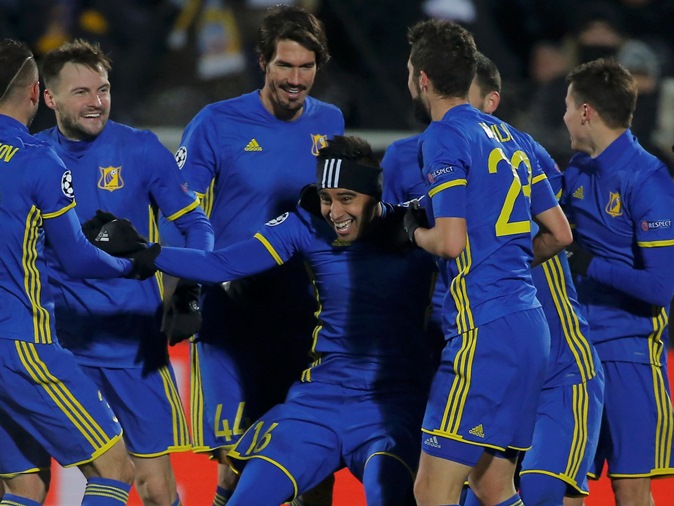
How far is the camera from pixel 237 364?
5.61 meters

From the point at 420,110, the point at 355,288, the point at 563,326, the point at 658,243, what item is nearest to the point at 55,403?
the point at 355,288

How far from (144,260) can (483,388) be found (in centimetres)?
138

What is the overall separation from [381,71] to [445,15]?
73 centimetres

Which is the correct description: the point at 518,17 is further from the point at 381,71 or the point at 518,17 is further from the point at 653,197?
the point at 653,197

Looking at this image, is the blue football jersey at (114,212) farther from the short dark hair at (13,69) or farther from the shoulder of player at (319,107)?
the shoulder of player at (319,107)

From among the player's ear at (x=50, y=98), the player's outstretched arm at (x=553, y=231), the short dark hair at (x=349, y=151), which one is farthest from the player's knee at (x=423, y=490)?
the player's ear at (x=50, y=98)

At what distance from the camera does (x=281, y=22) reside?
219 inches

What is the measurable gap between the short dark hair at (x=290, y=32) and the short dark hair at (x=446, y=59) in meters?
1.00

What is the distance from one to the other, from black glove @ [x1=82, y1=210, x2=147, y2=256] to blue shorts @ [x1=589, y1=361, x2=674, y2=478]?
1.98 meters

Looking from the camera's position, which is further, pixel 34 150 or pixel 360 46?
pixel 360 46

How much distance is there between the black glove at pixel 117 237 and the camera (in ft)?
16.0

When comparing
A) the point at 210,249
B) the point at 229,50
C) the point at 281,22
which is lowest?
the point at 210,249

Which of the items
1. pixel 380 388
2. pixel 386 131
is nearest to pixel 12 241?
pixel 380 388

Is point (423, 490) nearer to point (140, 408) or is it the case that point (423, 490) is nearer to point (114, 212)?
point (140, 408)
